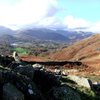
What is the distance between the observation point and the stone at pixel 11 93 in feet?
42.3

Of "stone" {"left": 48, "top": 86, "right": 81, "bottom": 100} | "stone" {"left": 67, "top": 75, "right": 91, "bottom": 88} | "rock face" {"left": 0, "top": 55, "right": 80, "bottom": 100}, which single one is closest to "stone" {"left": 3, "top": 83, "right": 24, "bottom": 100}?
"rock face" {"left": 0, "top": 55, "right": 80, "bottom": 100}

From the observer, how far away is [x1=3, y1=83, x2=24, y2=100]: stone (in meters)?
12.9

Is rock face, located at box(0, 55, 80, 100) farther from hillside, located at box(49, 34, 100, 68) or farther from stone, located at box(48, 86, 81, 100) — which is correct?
hillside, located at box(49, 34, 100, 68)

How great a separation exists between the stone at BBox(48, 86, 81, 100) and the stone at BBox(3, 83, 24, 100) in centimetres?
238

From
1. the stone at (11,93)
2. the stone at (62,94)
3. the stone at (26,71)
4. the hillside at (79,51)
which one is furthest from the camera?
the hillside at (79,51)

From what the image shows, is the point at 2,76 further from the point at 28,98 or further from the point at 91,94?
the point at 91,94

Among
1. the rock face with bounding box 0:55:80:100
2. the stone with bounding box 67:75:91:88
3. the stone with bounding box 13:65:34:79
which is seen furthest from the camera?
the stone with bounding box 67:75:91:88

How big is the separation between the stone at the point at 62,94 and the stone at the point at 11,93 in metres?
2.38

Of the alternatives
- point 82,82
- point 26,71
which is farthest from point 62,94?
point 82,82

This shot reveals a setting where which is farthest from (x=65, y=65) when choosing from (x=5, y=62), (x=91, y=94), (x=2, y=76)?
(x=2, y=76)

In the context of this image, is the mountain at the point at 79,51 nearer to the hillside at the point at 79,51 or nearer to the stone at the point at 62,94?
the hillside at the point at 79,51

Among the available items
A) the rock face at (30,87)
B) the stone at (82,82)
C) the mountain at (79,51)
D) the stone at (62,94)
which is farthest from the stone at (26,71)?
the mountain at (79,51)

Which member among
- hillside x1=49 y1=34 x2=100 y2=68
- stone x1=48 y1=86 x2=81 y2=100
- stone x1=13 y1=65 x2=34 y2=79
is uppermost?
hillside x1=49 y1=34 x2=100 y2=68

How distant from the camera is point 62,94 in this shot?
15367 millimetres
